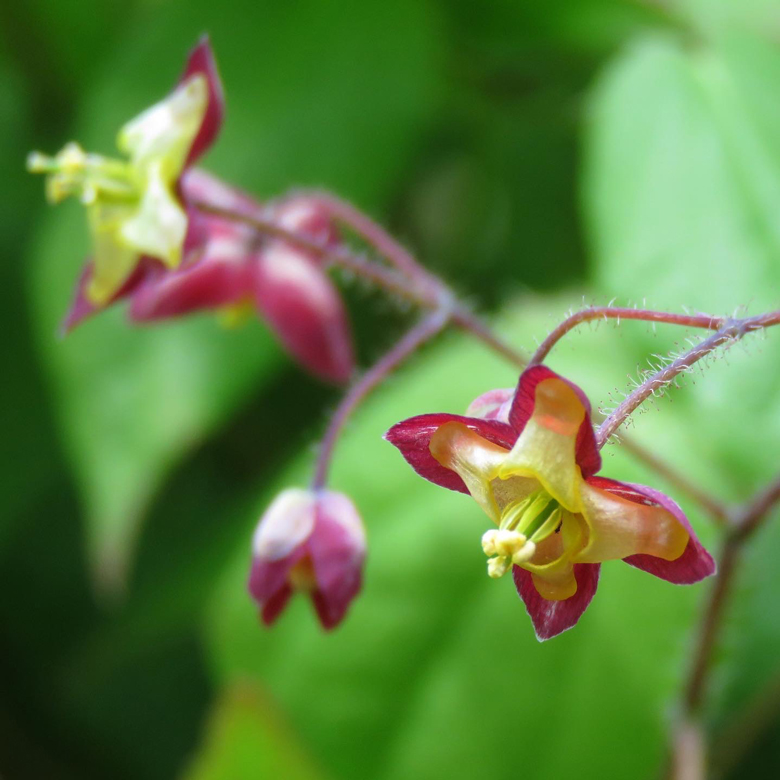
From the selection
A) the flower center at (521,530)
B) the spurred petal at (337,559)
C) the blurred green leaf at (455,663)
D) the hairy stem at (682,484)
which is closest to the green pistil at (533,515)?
the flower center at (521,530)

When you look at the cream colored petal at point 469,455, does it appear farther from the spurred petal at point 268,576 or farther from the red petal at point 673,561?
the spurred petal at point 268,576

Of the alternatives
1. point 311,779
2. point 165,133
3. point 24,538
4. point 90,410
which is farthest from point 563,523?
point 24,538

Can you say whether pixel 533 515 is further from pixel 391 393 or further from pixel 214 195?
pixel 391 393

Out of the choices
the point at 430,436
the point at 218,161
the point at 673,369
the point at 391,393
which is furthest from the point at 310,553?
the point at 218,161

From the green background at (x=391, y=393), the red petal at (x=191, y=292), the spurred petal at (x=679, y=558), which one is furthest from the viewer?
the green background at (x=391, y=393)

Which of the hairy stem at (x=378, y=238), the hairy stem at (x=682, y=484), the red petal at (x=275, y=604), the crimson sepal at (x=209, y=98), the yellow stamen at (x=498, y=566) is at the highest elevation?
the crimson sepal at (x=209, y=98)

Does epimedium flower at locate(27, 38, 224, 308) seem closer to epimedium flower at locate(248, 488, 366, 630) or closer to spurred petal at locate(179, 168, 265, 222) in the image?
spurred petal at locate(179, 168, 265, 222)
